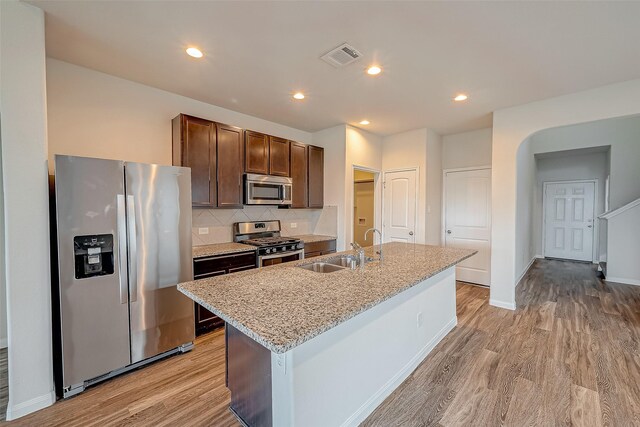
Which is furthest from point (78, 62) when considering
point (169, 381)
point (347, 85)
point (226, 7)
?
point (169, 381)

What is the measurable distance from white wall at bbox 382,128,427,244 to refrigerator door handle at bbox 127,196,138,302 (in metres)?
4.01

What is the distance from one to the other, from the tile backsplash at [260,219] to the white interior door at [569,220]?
6362 millimetres

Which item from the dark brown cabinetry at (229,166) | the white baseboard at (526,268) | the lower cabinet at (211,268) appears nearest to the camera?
the lower cabinet at (211,268)

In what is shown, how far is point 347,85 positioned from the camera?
9.45ft

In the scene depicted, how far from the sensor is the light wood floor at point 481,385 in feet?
5.85

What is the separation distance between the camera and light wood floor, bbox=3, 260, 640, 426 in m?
1.78

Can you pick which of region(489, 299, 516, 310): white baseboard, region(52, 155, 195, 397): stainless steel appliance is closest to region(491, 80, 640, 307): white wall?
region(489, 299, 516, 310): white baseboard

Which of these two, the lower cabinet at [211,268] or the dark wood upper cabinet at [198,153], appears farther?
the dark wood upper cabinet at [198,153]

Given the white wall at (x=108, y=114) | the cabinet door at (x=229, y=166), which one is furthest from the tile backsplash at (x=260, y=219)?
the white wall at (x=108, y=114)

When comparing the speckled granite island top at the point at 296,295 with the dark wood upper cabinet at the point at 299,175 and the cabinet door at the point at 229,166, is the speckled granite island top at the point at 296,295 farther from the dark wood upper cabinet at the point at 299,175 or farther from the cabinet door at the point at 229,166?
the dark wood upper cabinet at the point at 299,175

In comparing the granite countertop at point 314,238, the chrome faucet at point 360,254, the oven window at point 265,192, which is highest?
the oven window at point 265,192

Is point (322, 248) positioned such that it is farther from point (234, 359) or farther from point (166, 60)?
point (166, 60)

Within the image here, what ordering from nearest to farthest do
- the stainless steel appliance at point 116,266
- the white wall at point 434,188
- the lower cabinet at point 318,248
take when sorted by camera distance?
the stainless steel appliance at point 116,266 < the lower cabinet at point 318,248 < the white wall at point 434,188

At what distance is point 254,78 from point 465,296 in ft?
13.7
